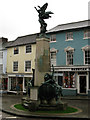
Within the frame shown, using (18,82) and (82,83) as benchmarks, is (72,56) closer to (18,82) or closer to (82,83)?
(82,83)

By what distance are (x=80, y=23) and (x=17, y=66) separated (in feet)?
40.4

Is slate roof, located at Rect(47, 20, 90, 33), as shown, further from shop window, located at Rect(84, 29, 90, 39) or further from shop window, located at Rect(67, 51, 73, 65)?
shop window, located at Rect(67, 51, 73, 65)

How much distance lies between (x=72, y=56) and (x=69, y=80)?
3.18m

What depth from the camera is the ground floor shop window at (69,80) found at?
24.3 meters

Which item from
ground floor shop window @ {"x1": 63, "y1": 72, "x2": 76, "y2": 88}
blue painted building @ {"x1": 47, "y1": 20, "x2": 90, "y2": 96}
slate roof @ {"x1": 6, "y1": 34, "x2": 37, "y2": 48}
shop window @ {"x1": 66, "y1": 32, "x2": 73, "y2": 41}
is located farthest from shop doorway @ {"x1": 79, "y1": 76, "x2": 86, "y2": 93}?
slate roof @ {"x1": 6, "y1": 34, "x2": 37, "y2": 48}

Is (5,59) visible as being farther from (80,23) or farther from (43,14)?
(43,14)

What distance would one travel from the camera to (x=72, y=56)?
24781 mm

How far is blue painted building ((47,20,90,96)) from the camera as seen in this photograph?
23578 millimetres

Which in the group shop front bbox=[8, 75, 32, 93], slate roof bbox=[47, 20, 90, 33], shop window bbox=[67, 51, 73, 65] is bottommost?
shop front bbox=[8, 75, 32, 93]

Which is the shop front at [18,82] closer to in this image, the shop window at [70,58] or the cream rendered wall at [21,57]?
the cream rendered wall at [21,57]

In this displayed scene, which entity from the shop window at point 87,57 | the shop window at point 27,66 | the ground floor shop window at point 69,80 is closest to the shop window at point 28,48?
the shop window at point 27,66

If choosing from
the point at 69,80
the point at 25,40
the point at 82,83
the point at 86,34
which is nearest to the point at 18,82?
the point at 25,40

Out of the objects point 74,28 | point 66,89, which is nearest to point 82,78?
point 66,89

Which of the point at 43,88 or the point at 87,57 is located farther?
the point at 87,57
